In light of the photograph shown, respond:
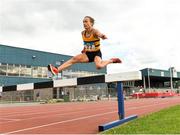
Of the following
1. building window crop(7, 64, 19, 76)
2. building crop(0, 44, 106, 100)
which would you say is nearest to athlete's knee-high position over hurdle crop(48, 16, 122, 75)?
building crop(0, 44, 106, 100)

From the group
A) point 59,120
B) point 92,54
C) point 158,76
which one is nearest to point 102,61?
point 92,54

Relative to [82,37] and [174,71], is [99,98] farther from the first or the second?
[174,71]

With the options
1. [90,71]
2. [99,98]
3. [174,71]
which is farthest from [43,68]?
[174,71]

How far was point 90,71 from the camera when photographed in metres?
66.5

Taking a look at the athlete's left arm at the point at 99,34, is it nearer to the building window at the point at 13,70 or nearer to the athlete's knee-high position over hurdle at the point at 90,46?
the athlete's knee-high position over hurdle at the point at 90,46

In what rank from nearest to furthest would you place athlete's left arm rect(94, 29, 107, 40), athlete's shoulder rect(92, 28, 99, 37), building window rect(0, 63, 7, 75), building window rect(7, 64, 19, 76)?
athlete's left arm rect(94, 29, 107, 40), athlete's shoulder rect(92, 28, 99, 37), building window rect(0, 63, 7, 75), building window rect(7, 64, 19, 76)

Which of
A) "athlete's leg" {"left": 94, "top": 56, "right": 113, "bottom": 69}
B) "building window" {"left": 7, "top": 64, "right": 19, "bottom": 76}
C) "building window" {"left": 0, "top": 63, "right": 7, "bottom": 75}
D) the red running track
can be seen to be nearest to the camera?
the red running track

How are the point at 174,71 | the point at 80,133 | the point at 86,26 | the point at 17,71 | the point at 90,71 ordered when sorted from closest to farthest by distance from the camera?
the point at 80,133
the point at 86,26
the point at 17,71
the point at 90,71
the point at 174,71

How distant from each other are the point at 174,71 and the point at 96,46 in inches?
2689

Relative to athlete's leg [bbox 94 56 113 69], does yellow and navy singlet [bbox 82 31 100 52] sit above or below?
above

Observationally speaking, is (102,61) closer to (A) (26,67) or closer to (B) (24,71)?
(B) (24,71)

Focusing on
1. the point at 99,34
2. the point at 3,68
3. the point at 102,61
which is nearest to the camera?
the point at 99,34

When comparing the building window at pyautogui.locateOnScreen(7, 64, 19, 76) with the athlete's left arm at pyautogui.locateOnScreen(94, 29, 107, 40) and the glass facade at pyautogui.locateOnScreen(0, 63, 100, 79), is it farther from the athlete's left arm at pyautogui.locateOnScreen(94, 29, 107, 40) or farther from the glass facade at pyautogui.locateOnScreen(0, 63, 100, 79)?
the athlete's left arm at pyautogui.locateOnScreen(94, 29, 107, 40)

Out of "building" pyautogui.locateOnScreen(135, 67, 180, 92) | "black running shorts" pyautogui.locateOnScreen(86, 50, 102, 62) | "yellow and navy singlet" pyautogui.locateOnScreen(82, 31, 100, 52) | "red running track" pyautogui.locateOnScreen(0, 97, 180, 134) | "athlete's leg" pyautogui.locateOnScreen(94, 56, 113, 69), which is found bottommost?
"red running track" pyautogui.locateOnScreen(0, 97, 180, 134)
